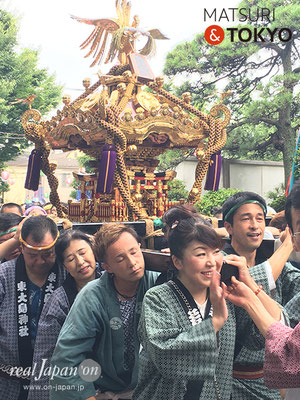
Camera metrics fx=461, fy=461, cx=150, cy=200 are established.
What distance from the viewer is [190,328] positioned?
1671 mm

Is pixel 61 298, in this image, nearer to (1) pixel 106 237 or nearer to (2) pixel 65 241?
(2) pixel 65 241

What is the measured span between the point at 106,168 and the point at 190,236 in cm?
627

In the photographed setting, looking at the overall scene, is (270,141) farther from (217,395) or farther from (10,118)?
(217,395)

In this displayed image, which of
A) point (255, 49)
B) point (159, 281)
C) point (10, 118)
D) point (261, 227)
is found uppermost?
point (255, 49)

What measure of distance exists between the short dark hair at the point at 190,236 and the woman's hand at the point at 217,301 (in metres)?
0.25

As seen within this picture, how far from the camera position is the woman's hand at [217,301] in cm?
165

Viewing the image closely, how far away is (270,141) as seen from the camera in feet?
53.4

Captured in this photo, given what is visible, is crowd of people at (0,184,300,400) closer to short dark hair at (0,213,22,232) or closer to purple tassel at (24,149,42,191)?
short dark hair at (0,213,22,232)

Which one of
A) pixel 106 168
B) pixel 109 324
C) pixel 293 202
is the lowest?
pixel 109 324

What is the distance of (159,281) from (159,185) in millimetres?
7254

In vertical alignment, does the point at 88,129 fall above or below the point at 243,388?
above

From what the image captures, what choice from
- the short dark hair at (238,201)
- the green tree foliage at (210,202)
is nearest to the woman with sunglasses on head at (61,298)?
the short dark hair at (238,201)

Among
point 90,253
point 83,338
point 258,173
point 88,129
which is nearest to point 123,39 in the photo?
point 88,129

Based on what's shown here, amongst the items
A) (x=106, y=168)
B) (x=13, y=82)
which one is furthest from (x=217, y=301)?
(x=13, y=82)
